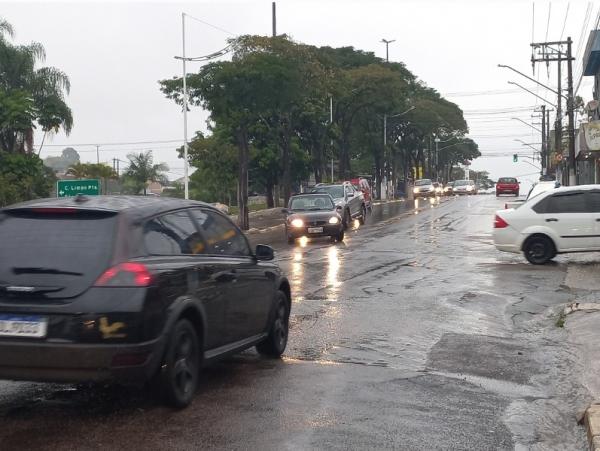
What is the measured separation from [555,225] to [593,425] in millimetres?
12081

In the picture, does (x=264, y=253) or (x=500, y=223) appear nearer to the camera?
(x=264, y=253)

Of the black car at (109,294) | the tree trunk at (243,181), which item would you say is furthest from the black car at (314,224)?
the black car at (109,294)

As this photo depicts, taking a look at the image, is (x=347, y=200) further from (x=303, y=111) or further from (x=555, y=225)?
(x=303, y=111)

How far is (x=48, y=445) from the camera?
5062 mm

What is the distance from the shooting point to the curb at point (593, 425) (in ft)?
16.9

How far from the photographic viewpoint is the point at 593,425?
5461mm

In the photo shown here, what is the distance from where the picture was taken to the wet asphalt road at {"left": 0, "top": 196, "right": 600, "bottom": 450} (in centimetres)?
538

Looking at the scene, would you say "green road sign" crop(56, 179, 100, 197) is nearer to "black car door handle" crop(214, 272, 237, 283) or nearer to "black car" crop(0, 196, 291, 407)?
"black car door handle" crop(214, 272, 237, 283)

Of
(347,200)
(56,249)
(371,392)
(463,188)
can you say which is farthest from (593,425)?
(463,188)

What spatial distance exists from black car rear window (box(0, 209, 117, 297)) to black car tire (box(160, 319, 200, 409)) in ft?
2.58

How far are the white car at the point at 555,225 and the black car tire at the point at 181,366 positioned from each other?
40.7ft

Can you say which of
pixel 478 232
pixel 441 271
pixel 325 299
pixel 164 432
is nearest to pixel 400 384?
pixel 164 432

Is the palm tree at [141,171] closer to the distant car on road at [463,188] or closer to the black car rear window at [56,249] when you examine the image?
the distant car on road at [463,188]

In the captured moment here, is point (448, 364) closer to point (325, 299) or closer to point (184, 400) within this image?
point (184, 400)
